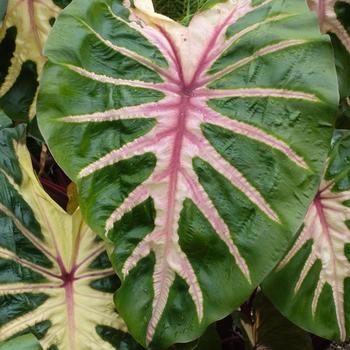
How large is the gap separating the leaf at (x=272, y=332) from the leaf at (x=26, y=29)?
63 centimetres

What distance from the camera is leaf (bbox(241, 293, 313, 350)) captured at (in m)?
1.27

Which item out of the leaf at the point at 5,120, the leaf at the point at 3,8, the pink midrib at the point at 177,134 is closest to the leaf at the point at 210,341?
the pink midrib at the point at 177,134

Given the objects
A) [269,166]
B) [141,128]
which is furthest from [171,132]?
[269,166]

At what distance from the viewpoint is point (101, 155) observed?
86 cm

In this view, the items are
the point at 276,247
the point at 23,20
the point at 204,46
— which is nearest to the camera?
the point at 276,247

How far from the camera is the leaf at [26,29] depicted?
3.77 feet

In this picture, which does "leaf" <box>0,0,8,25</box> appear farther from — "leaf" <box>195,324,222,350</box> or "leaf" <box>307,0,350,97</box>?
"leaf" <box>195,324,222,350</box>

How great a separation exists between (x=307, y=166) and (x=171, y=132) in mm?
203

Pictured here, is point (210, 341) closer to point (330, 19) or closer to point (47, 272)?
point (47, 272)

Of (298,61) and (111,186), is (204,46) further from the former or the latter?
(111,186)

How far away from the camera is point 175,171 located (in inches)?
33.9

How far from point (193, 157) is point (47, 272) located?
0.33 m

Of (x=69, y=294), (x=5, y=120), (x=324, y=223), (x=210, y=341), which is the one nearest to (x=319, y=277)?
(x=324, y=223)

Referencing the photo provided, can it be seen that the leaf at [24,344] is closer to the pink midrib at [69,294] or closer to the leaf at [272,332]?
the pink midrib at [69,294]
